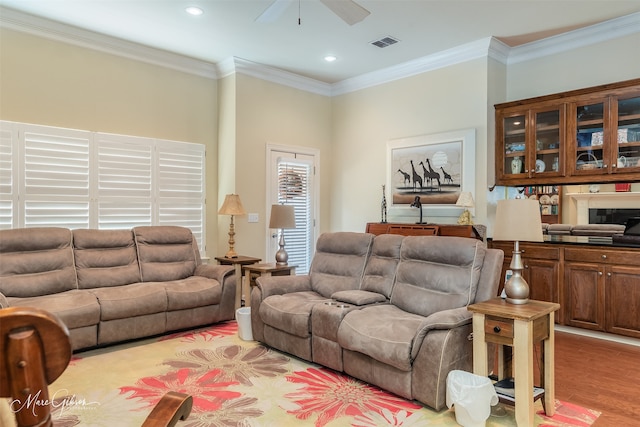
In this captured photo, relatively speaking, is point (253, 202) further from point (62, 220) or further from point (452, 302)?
point (452, 302)

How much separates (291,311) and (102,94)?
3374 millimetres

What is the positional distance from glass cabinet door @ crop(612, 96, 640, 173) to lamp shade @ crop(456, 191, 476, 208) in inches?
54.8

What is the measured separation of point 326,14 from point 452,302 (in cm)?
293

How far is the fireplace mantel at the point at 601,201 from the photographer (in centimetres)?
446

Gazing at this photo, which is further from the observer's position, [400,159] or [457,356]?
[400,159]

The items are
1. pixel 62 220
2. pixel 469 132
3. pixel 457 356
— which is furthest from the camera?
pixel 469 132

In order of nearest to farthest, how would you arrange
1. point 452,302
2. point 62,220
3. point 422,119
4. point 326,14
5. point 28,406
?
point 28,406
point 452,302
point 326,14
point 62,220
point 422,119

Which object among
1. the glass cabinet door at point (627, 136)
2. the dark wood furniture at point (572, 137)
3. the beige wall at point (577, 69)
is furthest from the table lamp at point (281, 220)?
the glass cabinet door at point (627, 136)

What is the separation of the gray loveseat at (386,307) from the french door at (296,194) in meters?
1.90

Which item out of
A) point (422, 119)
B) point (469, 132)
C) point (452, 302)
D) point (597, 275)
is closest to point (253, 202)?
point (422, 119)

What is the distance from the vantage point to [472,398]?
8.05ft

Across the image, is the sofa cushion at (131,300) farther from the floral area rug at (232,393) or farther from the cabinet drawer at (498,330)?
the cabinet drawer at (498,330)

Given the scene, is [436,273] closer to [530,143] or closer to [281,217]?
[281,217]

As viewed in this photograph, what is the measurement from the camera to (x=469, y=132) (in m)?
5.07
